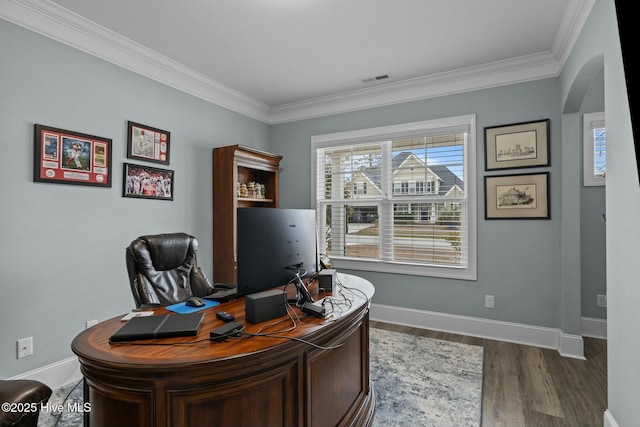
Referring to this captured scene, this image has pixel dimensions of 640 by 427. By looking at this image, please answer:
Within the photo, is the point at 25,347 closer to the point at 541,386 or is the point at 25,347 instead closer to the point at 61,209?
the point at 61,209

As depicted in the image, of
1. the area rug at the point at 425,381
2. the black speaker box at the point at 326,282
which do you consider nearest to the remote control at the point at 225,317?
the black speaker box at the point at 326,282

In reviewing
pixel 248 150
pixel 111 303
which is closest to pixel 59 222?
pixel 111 303

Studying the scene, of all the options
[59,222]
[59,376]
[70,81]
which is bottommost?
[59,376]

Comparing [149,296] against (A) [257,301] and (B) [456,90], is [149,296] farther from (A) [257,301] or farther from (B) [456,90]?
(B) [456,90]

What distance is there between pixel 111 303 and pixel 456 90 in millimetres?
3921

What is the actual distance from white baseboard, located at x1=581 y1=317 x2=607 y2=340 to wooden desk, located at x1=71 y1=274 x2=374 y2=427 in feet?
10.7

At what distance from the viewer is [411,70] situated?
133 inches

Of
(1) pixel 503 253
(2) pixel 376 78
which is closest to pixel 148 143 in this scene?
(2) pixel 376 78

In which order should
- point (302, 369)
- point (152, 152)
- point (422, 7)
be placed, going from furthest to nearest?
point (152, 152), point (422, 7), point (302, 369)

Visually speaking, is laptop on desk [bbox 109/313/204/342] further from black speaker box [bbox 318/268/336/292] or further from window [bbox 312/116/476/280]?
window [bbox 312/116/476/280]

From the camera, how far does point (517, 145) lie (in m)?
3.17

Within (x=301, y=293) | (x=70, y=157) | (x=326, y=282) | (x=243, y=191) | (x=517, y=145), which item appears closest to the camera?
(x=301, y=293)

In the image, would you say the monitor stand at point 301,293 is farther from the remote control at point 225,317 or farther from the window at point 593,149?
the window at point 593,149

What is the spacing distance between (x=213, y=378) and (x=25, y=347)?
208 centimetres
